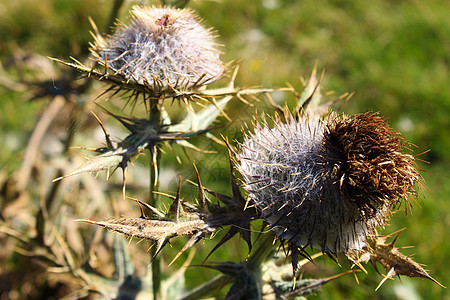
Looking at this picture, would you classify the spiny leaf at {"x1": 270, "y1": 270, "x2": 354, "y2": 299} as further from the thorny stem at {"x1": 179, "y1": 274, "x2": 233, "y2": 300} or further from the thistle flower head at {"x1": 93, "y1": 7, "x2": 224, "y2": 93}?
the thistle flower head at {"x1": 93, "y1": 7, "x2": 224, "y2": 93}

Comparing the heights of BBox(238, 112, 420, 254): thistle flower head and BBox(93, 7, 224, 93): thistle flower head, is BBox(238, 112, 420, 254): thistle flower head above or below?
below

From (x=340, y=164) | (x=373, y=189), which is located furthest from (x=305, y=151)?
(x=373, y=189)

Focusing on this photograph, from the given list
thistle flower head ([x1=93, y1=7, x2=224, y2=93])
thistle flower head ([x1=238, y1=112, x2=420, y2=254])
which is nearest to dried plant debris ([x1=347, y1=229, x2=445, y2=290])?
thistle flower head ([x1=238, y1=112, x2=420, y2=254])

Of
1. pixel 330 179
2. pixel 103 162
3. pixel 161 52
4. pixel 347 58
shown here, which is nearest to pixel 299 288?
pixel 330 179

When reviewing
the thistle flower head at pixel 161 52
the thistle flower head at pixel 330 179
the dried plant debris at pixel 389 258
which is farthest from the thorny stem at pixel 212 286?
the thistle flower head at pixel 161 52

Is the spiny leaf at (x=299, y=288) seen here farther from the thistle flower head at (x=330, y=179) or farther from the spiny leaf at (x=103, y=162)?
the spiny leaf at (x=103, y=162)

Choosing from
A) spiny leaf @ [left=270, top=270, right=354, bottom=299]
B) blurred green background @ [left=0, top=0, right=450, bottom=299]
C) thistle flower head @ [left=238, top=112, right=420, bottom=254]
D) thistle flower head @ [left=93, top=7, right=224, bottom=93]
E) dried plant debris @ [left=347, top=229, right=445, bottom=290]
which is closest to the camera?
thistle flower head @ [left=238, top=112, right=420, bottom=254]

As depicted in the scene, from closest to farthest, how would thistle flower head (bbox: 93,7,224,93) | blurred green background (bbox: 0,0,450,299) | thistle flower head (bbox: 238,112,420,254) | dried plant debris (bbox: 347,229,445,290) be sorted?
thistle flower head (bbox: 238,112,420,254) → dried plant debris (bbox: 347,229,445,290) → thistle flower head (bbox: 93,7,224,93) → blurred green background (bbox: 0,0,450,299)

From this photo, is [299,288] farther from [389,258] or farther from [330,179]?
[330,179]
